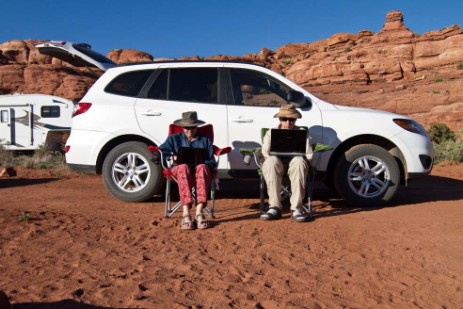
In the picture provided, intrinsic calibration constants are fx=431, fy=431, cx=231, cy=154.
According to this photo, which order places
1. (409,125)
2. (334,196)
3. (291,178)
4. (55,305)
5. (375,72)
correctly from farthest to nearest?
(375,72)
(334,196)
(409,125)
(291,178)
(55,305)

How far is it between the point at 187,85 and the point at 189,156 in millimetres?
1456

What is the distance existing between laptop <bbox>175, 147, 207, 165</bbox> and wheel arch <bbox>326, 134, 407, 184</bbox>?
192cm

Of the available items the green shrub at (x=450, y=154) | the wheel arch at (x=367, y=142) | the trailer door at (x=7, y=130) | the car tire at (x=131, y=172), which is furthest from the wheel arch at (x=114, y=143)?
the trailer door at (x=7, y=130)

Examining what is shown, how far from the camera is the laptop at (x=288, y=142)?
5152 mm

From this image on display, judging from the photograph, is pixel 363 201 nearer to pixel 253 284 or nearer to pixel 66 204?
pixel 253 284

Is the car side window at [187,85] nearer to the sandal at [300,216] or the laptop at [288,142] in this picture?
the laptop at [288,142]

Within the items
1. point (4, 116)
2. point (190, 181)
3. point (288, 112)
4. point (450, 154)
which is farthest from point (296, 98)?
point (4, 116)

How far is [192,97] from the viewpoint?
19.6ft

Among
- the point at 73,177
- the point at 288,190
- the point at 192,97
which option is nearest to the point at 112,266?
the point at 288,190

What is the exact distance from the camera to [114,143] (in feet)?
19.5

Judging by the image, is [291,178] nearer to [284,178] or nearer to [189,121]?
[284,178]

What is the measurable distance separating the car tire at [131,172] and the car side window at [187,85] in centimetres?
80

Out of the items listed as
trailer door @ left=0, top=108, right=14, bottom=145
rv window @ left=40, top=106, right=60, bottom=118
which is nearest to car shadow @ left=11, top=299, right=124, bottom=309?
rv window @ left=40, top=106, right=60, bottom=118

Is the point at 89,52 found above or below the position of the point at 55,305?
above
